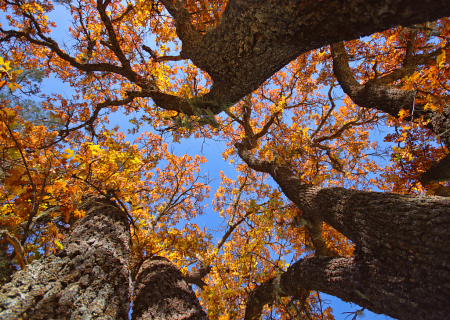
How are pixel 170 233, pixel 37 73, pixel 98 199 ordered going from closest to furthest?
pixel 98 199 < pixel 170 233 < pixel 37 73

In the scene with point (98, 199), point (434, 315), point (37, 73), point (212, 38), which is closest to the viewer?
point (434, 315)

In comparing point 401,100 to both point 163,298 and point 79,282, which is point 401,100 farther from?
point 79,282

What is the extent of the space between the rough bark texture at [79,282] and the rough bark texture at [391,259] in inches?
92.3

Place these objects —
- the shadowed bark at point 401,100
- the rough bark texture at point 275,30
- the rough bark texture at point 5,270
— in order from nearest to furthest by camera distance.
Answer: the rough bark texture at point 275,30 → the rough bark texture at point 5,270 → the shadowed bark at point 401,100

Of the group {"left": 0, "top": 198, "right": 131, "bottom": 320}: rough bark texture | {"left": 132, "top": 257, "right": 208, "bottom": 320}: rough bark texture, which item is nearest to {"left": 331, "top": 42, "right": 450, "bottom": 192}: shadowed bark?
{"left": 132, "top": 257, "right": 208, "bottom": 320}: rough bark texture

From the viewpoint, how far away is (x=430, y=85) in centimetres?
217

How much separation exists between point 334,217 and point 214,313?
102 inches

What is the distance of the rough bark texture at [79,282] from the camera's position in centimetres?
131

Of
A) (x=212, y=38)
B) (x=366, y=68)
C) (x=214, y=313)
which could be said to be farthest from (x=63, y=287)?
(x=366, y=68)

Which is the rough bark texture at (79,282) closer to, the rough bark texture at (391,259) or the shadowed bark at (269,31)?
the shadowed bark at (269,31)

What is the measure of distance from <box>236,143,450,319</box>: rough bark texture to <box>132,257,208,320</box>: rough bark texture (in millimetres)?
1602

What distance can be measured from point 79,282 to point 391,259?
2.91 m

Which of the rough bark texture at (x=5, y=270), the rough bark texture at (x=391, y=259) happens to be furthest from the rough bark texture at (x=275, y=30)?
the rough bark texture at (x=5, y=270)

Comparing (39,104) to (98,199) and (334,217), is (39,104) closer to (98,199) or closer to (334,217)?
(98,199)
